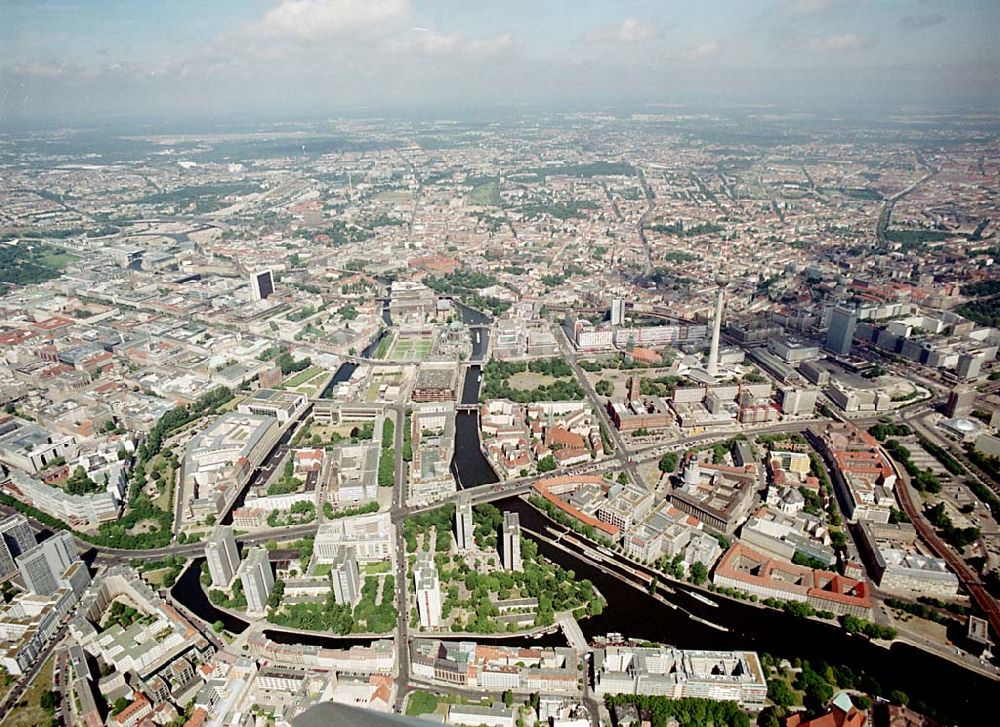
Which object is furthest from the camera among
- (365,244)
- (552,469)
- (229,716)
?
(365,244)

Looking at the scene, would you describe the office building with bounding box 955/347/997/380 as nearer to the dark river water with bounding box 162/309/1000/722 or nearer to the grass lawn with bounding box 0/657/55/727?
the dark river water with bounding box 162/309/1000/722

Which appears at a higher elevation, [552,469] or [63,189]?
[63,189]

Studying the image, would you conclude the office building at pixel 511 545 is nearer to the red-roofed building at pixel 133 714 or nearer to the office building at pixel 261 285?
the red-roofed building at pixel 133 714

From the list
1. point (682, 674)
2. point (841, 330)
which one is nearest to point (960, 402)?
point (841, 330)

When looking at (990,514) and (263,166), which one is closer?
(990,514)

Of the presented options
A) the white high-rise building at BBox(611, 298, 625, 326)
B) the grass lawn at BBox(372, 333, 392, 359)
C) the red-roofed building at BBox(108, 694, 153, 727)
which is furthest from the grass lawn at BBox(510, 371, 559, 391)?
the red-roofed building at BBox(108, 694, 153, 727)

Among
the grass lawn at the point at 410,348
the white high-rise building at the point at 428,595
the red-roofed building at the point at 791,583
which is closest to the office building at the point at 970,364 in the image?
the red-roofed building at the point at 791,583

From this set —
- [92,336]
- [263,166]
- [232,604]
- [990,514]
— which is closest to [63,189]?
[263,166]

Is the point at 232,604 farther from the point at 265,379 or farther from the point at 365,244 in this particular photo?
the point at 365,244
